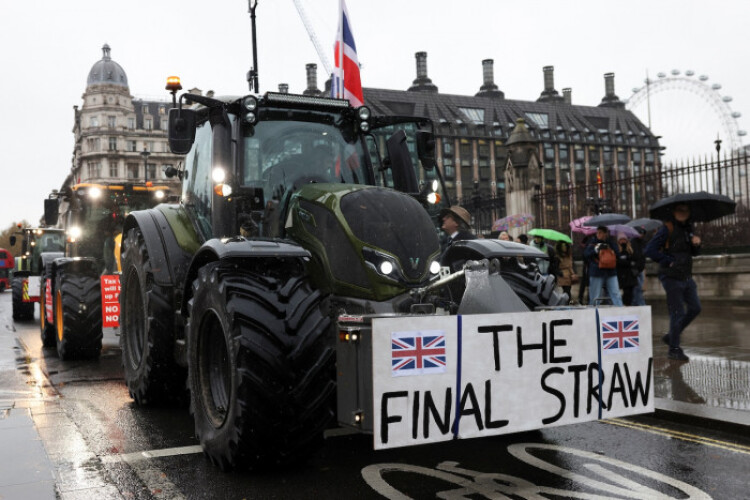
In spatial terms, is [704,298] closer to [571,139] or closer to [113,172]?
[571,139]

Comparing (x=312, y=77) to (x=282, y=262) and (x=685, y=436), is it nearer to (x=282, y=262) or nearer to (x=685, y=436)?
(x=685, y=436)

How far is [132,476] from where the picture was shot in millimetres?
4926

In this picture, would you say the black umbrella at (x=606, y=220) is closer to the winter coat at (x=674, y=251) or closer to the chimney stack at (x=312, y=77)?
the winter coat at (x=674, y=251)

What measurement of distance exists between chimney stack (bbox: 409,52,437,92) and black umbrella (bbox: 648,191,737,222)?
93002mm

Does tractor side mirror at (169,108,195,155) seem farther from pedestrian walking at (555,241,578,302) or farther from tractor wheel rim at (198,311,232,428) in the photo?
pedestrian walking at (555,241,578,302)

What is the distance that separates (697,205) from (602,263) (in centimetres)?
280

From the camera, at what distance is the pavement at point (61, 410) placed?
472 cm

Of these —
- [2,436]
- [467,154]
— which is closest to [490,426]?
[2,436]

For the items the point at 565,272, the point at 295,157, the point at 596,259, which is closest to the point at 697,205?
the point at 596,259

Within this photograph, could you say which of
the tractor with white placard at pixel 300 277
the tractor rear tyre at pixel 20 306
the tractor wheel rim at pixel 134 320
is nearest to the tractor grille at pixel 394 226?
the tractor with white placard at pixel 300 277

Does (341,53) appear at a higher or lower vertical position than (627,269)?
higher

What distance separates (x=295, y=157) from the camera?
5.95m

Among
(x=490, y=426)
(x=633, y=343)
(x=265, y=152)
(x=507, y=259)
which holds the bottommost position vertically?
(x=490, y=426)

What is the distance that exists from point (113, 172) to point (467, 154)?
163 feet
